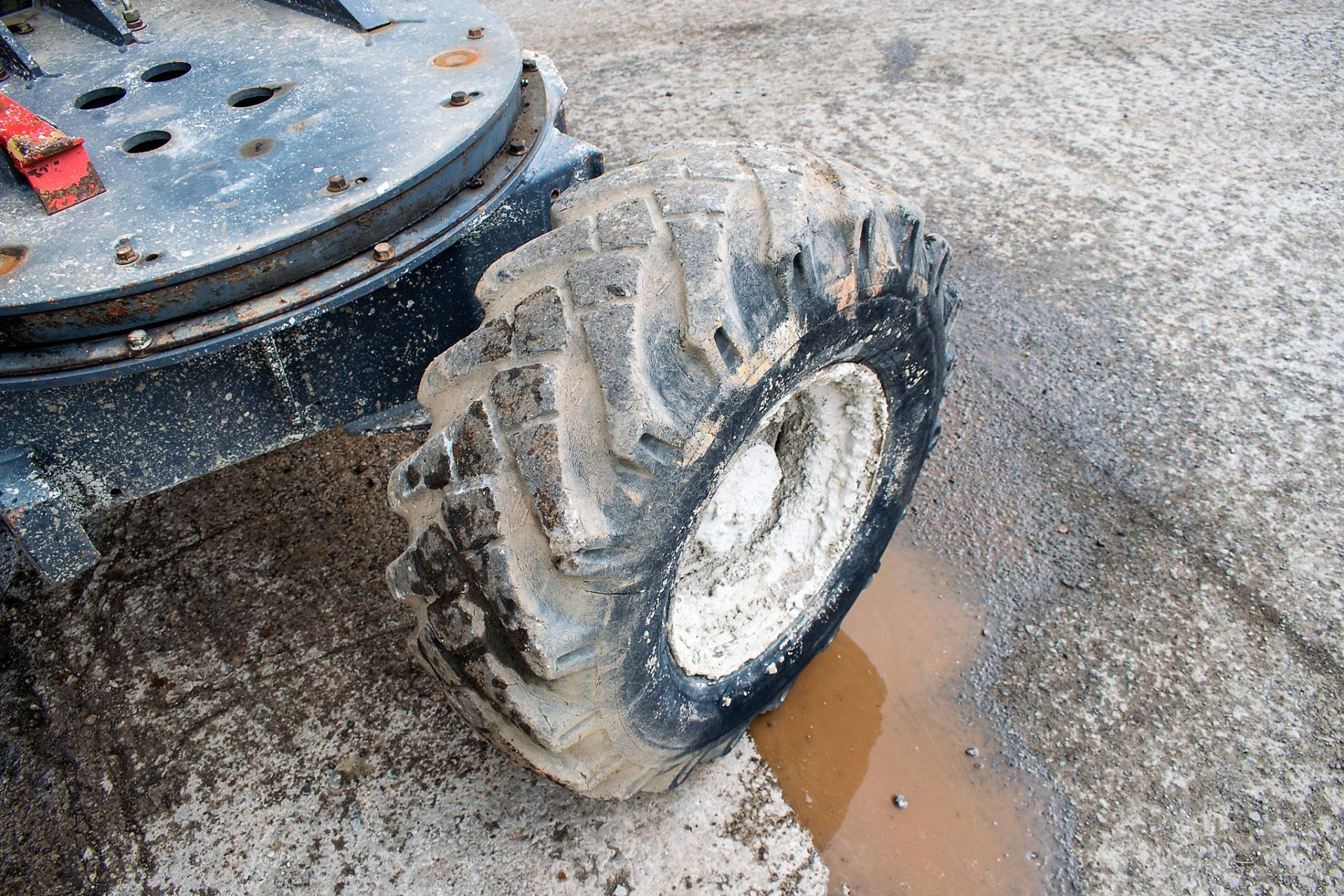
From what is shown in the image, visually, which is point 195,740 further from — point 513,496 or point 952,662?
point 952,662

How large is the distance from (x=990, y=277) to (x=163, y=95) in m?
2.51

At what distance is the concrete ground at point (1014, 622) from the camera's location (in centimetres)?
182

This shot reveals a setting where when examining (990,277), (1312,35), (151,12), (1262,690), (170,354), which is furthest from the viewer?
(1312,35)

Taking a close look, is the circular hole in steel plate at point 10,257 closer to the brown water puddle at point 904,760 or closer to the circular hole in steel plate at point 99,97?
the circular hole in steel plate at point 99,97

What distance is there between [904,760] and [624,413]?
1206mm

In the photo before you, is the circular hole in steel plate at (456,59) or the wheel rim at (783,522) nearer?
the circular hole in steel plate at (456,59)

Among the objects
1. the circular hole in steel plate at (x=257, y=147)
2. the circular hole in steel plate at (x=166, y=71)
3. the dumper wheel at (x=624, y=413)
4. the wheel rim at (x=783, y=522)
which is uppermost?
the circular hole in steel plate at (x=166, y=71)

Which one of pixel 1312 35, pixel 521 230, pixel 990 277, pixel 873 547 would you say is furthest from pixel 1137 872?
pixel 1312 35

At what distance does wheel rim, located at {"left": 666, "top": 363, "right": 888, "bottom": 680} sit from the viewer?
6.03ft

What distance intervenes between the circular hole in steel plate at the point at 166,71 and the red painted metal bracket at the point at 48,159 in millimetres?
350

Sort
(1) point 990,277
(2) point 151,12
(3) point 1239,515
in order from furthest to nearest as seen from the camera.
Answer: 1. (1) point 990,277
2. (3) point 1239,515
3. (2) point 151,12

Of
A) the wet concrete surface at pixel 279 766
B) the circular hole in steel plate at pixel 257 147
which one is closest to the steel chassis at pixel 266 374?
the circular hole in steel plate at pixel 257 147

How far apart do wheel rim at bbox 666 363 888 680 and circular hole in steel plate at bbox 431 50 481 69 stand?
0.91 meters

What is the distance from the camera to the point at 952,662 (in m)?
2.14
